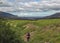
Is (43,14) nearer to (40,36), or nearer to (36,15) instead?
(36,15)

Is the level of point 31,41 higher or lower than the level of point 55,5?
lower

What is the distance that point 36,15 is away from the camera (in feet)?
50.9

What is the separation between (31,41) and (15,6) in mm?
3586

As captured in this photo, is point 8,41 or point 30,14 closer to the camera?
point 8,41

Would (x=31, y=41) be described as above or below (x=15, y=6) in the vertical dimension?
below

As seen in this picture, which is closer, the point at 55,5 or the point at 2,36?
the point at 2,36

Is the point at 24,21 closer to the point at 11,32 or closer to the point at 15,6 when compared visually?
the point at 15,6

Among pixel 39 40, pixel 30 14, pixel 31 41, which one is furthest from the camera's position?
pixel 30 14

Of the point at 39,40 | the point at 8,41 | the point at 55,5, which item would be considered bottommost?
the point at 39,40

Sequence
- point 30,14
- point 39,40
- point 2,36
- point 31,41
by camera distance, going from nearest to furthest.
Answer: point 2,36 < point 31,41 < point 39,40 < point 30,14

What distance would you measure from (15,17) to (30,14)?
1.14 meters

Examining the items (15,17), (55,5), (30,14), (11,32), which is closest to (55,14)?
(55,5)

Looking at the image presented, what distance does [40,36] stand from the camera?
14945 mm

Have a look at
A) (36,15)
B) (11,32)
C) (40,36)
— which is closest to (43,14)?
(36,15)
